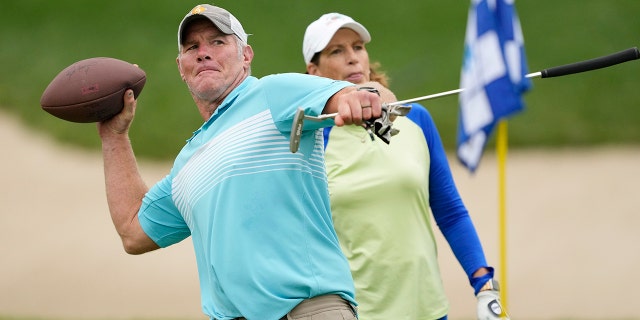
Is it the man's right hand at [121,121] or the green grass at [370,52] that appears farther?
the green grass at [370,52]

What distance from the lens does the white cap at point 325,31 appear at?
5.50 meters

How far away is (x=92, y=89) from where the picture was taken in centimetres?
464

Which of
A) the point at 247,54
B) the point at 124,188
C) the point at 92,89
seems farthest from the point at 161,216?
the point at 247,54

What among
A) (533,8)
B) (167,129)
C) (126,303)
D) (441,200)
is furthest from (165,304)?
(533,8)

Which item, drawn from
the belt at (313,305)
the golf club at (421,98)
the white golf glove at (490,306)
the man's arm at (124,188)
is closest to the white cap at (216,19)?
the man's arm at (124,188)

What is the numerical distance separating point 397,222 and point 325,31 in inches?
42.1

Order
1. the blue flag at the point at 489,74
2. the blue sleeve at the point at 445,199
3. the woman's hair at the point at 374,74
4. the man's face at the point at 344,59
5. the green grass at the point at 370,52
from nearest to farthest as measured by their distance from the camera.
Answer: the blue flag at the point at 489,74
the blue sleeve at the point at 445,199
the man's face at the point at 344,59
the woman's hair at the point at 374,74
the green grass at the point at 370,52

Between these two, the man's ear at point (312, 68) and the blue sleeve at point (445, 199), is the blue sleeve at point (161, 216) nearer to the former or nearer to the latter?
the blue sleeve at point (445, 199)

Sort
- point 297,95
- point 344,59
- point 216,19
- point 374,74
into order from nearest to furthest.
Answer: point 297,95 < point 216,19 < point 344,59 < point 374,74

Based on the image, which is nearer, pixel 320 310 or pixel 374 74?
pixel 320 310

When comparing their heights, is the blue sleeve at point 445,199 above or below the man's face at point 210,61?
below

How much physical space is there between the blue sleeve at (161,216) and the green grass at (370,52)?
9771mm

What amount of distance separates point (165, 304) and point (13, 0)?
30.3 feet

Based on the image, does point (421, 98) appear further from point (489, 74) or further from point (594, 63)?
point (594, 63)
